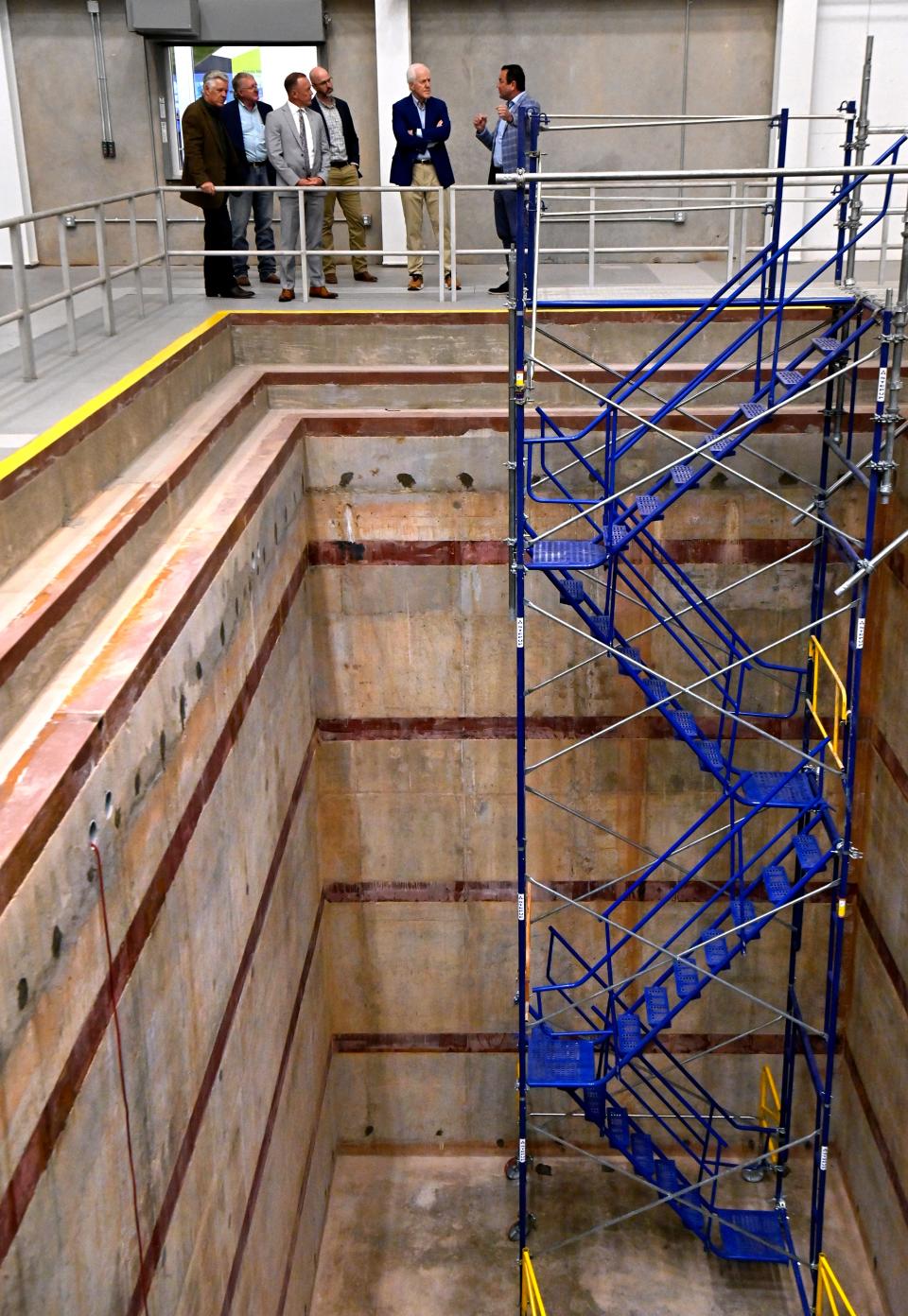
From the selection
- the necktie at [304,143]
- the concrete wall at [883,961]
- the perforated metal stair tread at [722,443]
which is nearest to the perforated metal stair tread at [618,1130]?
the concrete wall at [883,961]

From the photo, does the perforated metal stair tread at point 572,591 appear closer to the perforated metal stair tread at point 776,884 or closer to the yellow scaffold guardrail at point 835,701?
the yellow scaffold guardrail at point 835,701

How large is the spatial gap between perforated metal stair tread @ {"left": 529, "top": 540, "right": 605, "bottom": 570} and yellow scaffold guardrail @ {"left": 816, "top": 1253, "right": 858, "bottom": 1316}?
486cm

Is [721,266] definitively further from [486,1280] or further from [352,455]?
[486,1280]

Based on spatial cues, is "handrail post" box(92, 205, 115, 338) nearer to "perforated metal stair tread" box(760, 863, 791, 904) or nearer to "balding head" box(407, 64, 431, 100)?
"balding head" box(407, 64, 431, 100)

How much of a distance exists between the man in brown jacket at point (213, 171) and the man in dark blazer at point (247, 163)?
0.22 meters

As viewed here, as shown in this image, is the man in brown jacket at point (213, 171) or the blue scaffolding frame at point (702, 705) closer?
the blue scaffolding frame at point (702, 705)

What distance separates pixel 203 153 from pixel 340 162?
5.09 ft

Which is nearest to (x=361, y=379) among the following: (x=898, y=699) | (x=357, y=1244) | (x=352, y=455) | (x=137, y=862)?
(x=352, y=455)

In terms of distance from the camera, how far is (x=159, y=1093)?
5.40 m

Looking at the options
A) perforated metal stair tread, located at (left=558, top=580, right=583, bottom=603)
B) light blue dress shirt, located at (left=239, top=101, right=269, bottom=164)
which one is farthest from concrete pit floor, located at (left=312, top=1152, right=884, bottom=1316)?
light blue dress shirt, located at (left=239, top=101, right=269, bottom=164)

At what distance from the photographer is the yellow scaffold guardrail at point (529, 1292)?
8.55 m

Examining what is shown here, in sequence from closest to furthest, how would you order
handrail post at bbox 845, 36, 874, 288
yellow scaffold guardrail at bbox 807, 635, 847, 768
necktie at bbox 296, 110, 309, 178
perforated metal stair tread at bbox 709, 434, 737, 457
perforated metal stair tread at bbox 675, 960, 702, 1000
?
1. perforated metal stair tread at bbox 709, 434, 737, 457
2. handrail post at bbox 845, 36, 874, 288
3. yellow scaffold guardrail at bbox 807, 635, 847, 768
4. perforated metal stair tread at bbox 675, 960, 702, 1000
5. necktie at bbox 296, 110, 309, 178

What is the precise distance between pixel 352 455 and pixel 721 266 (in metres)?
5.91

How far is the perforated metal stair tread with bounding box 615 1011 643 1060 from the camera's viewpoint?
A: 348 inches
